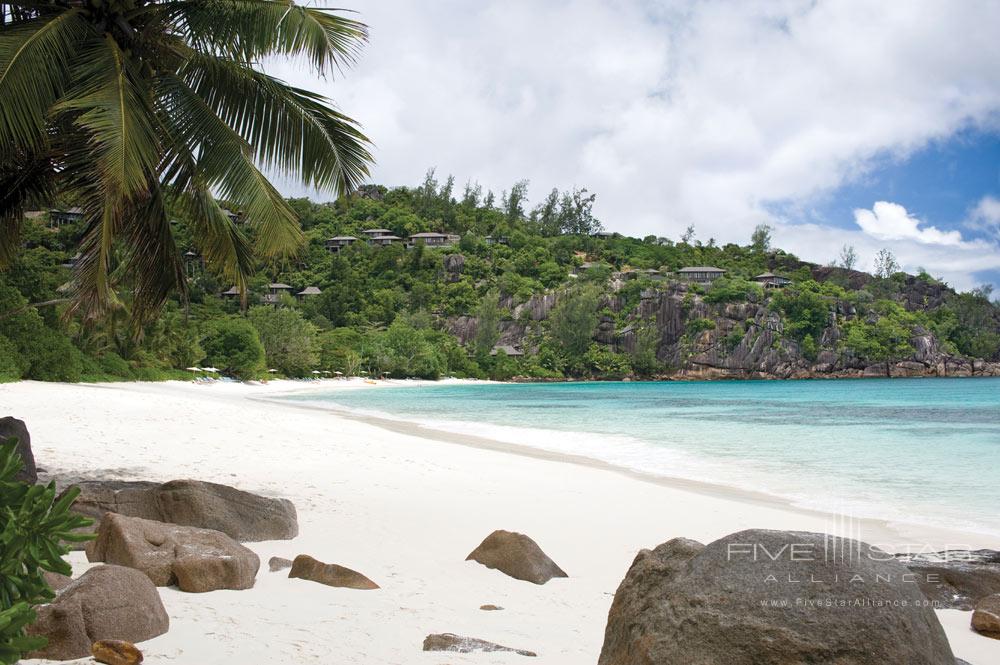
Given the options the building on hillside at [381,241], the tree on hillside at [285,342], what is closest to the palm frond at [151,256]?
the tree on hillside at [285,342]

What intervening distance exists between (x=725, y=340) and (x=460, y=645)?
89.0 m

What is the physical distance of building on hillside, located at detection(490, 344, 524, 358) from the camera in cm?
8631

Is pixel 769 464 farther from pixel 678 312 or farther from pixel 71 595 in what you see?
pixel 678 312

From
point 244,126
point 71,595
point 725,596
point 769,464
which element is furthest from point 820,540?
point 769,464

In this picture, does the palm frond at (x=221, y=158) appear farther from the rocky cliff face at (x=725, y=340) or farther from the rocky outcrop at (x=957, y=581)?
the rocky cliff face at (x=725, y=340)

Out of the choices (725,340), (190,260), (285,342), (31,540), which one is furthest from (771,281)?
(31,540)

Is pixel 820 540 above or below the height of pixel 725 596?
above

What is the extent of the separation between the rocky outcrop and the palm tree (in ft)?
19.5

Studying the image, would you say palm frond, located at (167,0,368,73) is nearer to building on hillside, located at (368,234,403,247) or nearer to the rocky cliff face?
the rocky cliff face

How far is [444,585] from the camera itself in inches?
194

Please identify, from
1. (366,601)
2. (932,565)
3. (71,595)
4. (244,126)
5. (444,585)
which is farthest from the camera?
(244,126)

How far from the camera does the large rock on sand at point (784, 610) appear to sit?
2482mm

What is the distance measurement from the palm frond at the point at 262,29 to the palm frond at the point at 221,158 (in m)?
0.56

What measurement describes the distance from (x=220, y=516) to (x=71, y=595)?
2.35 metres
